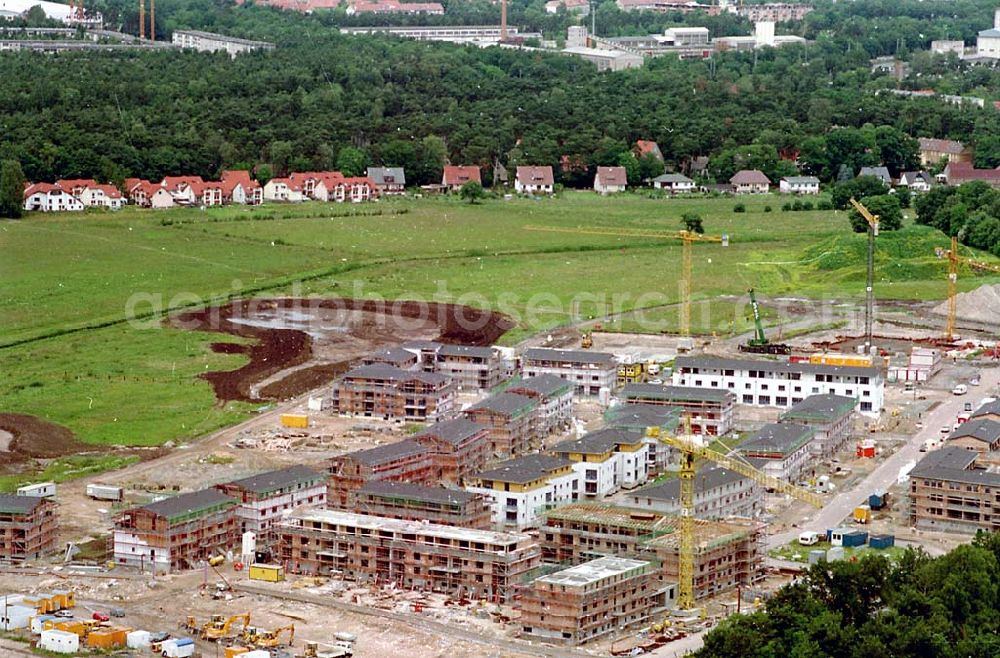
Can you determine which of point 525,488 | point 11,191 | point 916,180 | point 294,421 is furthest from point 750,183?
point 525,488

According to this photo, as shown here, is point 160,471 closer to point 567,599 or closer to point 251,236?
point 567,599

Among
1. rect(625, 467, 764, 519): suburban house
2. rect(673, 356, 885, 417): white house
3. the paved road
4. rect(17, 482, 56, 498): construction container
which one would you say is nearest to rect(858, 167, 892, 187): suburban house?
the paved road

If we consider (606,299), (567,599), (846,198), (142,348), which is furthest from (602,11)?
(567,599)

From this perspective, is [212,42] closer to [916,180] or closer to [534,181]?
[534,181]

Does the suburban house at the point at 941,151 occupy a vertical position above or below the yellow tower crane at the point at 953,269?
above

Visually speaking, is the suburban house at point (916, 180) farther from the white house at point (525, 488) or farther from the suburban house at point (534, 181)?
the white house at point (525, 488)

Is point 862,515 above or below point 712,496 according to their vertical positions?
below

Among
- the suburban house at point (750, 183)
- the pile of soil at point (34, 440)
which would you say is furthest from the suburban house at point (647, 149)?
the pile of soil at point (34, 440)
